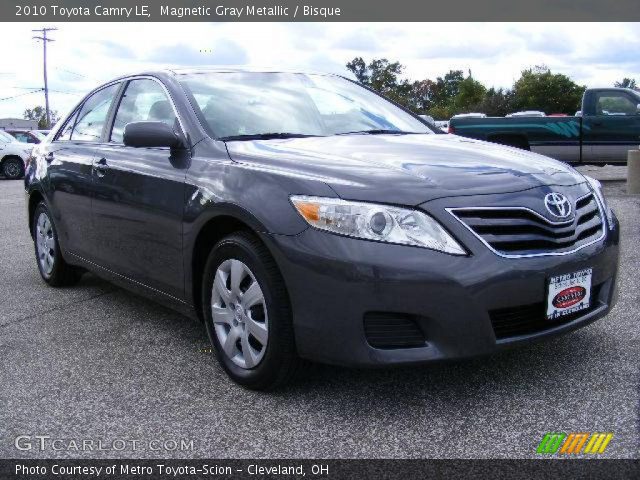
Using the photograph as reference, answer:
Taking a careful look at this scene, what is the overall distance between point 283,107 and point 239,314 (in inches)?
51.6

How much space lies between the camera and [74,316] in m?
4.94

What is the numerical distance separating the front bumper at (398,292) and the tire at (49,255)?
117 inches

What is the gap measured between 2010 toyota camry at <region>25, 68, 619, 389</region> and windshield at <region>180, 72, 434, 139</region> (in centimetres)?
1

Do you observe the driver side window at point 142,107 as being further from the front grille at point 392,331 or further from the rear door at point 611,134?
the rear door at point 611,134

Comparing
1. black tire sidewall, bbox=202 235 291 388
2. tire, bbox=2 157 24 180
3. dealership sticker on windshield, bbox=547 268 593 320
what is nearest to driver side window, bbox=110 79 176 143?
black tire sidewall, bbox=202 235 291 388

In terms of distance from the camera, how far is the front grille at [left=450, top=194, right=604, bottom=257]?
3023mm

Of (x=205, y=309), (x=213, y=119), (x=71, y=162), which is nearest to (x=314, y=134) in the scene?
(x=213, y=119)

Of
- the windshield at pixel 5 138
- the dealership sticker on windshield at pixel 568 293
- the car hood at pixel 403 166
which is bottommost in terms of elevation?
the windshield at pixel 5 138

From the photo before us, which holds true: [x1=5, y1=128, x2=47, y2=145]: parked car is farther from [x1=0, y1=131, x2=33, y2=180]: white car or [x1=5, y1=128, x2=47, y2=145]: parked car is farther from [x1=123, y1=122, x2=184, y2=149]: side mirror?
[x1=123, y1=122, x2=184, y2=149]: side mirror

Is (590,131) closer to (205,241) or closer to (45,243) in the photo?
(45,243)

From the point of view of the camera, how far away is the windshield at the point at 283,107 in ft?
13.1

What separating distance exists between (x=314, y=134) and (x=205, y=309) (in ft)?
3.57

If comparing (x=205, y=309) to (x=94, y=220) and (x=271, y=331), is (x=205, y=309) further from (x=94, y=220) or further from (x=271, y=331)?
(x=94, y=220)

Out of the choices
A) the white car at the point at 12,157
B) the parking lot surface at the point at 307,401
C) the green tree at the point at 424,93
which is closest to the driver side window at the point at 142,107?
the parking lot surface at the point at 307,401
